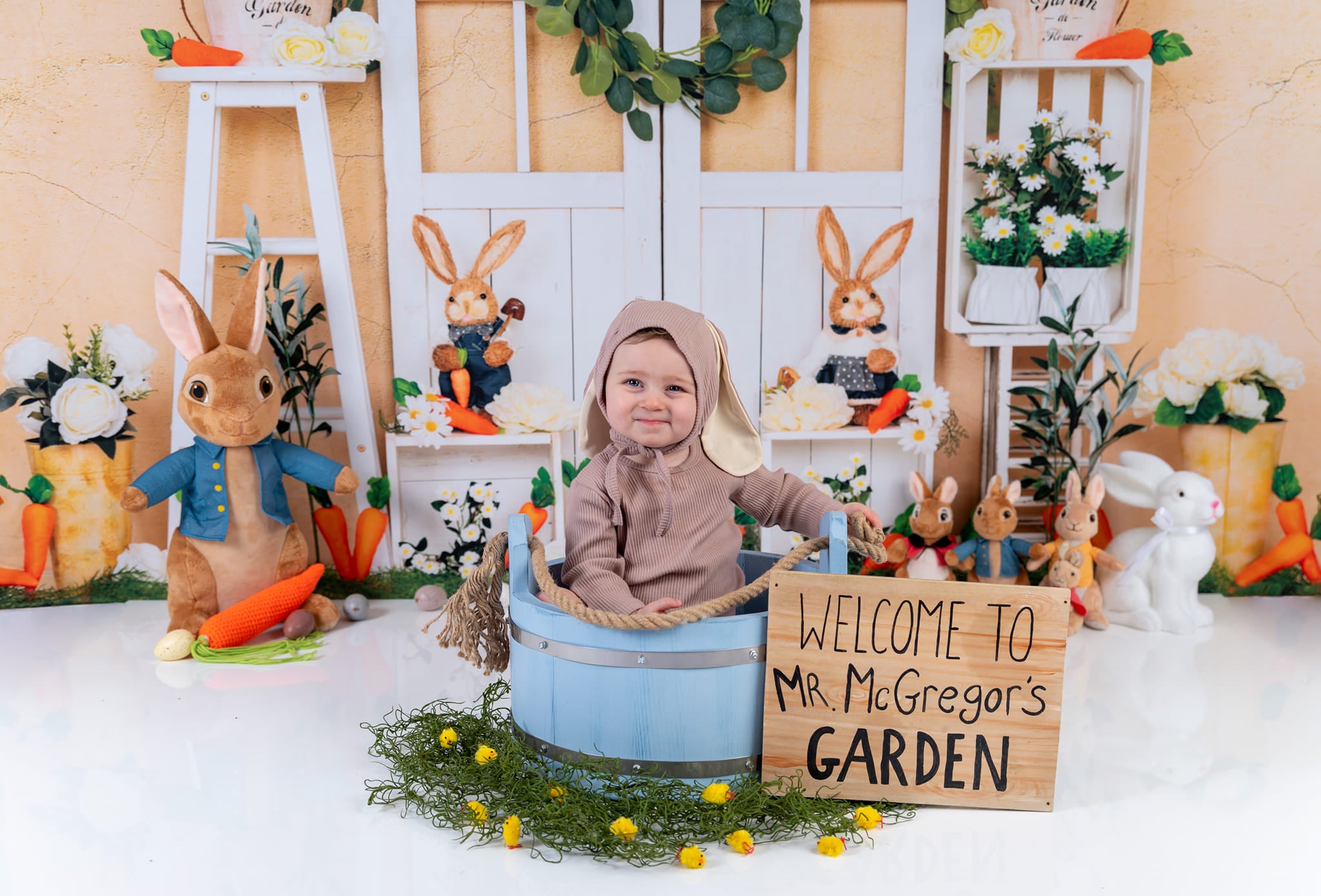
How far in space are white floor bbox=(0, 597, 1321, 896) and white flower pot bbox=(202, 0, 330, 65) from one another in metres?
1.45

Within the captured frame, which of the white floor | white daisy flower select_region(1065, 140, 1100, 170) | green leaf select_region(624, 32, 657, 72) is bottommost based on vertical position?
the white floor

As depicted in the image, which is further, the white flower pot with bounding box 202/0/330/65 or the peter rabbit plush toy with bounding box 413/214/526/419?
the peter rabbit plush toy with bounding box 413/214/526/419

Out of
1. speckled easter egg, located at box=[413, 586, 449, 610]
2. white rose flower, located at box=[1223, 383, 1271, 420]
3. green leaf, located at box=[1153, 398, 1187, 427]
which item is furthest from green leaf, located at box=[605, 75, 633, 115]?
white rose flower, located at box=[1223, 383, 1271, 420]

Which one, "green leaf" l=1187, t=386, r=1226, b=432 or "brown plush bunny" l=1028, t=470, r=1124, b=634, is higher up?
"green leaf" l=1187, t=386, r=1226, b=432

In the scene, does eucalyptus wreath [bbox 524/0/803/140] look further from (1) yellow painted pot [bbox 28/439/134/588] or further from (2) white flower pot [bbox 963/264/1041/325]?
(1) yellow painted pot [bbox 28/439/134/588]

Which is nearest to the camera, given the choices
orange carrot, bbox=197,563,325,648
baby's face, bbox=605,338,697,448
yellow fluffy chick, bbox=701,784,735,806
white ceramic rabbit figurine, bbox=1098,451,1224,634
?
yellow fluffy chick, bbox=701,784,735,806

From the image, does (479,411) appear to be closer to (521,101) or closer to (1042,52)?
(521,101)

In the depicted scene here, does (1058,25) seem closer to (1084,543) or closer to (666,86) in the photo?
(666,86)

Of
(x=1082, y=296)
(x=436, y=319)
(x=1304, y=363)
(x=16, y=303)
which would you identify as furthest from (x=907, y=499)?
(x=16, y=303)

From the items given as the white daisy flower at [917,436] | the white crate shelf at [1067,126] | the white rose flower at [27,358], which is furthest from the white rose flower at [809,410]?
the white rose flower at [27,358]

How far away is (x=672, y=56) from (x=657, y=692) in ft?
5.60

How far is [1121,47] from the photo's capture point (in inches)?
102

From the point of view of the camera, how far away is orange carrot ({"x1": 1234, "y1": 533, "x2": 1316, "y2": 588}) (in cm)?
266

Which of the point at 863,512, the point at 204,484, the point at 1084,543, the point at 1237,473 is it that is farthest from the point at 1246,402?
the point at 204,484
